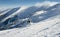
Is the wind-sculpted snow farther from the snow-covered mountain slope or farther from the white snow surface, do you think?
the white snow surface

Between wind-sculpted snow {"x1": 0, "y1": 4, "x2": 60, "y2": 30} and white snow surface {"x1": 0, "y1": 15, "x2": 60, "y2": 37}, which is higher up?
wind-sculpted snow {"x1": 0, "y1": 4, "x2": 60, "y2": 30}

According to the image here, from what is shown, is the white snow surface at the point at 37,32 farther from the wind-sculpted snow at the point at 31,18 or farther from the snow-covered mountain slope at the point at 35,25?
the wind-sculpted snow at the point at 31,18

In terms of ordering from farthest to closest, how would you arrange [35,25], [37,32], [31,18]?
1. [31,18]
2. [35,25]
3. [37,32]

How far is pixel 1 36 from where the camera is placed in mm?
38125

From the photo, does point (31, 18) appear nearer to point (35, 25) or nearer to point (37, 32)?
point (35, 25)

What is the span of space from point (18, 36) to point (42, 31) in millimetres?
7202

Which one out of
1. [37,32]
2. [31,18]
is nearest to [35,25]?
[37,32]

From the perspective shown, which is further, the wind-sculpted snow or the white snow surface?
the wind-sculpted snow

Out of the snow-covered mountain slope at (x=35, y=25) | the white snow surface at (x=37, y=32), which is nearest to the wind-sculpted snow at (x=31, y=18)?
the snow-covered mountain slope at (x=35, y=25)

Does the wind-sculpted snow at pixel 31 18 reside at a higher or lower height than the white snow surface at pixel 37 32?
higher

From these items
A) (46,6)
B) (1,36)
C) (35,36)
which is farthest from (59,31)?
(46,6)

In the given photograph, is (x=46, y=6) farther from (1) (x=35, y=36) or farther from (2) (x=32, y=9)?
(1) (x=35, y=36)

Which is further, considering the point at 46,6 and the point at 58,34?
the point at 46,6

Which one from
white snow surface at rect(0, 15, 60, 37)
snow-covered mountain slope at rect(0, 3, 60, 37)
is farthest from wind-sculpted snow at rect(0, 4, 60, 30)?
white snow surface at rect(0, 15, 60, 37)
